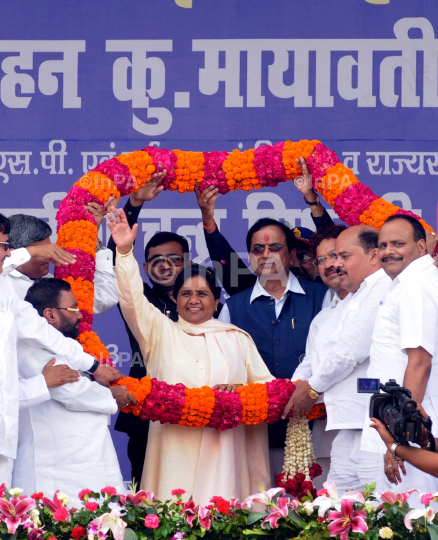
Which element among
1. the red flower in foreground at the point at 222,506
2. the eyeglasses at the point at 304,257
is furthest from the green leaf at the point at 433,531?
the eyeglasses at the point at 304,257

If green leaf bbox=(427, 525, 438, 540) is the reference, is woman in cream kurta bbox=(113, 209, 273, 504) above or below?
above

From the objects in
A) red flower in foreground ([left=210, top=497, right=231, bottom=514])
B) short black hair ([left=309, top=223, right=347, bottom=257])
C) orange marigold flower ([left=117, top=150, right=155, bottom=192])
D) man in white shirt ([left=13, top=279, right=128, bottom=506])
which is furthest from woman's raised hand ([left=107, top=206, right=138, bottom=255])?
red flower in foreground ([left=210, top=497, right=231, bottom=514])

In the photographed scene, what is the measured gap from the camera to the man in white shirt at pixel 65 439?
4.92 meters

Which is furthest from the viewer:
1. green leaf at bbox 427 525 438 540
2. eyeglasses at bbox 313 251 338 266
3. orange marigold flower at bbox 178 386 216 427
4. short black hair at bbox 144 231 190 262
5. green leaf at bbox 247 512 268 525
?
short black hair at bbox 144 231 190 262

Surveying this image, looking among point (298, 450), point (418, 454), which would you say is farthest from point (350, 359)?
point (418, 454)

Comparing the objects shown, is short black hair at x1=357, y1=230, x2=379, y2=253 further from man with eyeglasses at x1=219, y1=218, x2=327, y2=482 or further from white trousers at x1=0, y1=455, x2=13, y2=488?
white trousers at x1=0, y1=455, x2=13, y2=488

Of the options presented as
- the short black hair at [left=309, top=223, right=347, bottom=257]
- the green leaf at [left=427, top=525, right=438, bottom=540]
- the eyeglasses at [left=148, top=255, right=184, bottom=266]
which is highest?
the short black hair at [left=309, top=223, right=347, bottom=257]

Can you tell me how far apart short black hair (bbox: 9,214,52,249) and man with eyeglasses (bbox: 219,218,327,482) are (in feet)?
4.29

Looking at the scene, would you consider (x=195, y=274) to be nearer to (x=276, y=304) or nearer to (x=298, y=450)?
(x=276, y=304)

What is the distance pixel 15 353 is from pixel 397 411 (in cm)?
196

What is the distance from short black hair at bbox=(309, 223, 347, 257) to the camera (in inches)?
233
